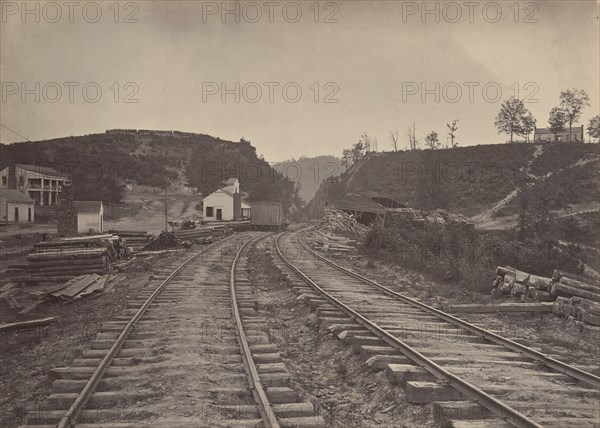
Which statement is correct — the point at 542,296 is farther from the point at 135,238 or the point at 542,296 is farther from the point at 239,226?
the point at 239,226

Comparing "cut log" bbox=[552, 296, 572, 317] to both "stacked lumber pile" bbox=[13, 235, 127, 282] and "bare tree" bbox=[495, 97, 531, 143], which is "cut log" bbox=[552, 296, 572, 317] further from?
"bare tree" bbox=[495, 97, 531, 143]

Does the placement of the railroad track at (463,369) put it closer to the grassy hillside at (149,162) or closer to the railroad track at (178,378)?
the railroad track at (178,378)

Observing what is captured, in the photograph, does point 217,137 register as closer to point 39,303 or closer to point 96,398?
point 39,303

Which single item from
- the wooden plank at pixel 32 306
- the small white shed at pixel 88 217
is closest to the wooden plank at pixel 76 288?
the wooden plank at pixel 32 306

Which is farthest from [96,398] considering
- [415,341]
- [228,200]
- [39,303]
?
[228,200]

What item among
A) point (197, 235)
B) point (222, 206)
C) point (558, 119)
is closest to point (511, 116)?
point (558, 119)

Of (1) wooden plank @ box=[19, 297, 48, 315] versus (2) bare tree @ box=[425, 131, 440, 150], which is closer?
(1) wooden plank @ box=[19, 297, 48, 315]

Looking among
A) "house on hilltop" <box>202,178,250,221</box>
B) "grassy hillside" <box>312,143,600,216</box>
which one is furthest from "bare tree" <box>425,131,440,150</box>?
"house on hilltop" <box>202,178,250,221</box>
